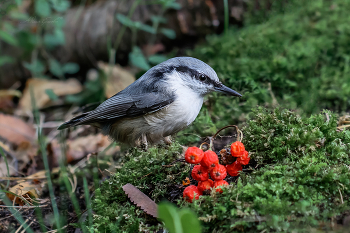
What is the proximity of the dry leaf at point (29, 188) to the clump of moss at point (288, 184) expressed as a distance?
1.80 metres

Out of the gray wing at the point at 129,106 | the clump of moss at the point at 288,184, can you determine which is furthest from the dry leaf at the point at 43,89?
the clump of moss at the point at 288,184

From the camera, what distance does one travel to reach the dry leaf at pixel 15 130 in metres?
4.30

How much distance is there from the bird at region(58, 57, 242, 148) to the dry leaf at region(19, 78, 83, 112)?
2.77 m

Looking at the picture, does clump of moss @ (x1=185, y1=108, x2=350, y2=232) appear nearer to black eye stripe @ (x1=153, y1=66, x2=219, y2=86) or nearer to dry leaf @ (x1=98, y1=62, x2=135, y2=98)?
black eye stripe @ (x1=153, y1=66, x2=219, y2=86)

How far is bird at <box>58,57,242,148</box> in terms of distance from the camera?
8.75 feet

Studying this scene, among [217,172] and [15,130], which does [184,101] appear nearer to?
[217,172]

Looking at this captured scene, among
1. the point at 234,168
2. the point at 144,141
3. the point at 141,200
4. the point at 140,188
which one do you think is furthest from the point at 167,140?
Result: the point at 234,168

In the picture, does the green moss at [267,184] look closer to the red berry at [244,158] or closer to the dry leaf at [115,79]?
the red berry at [244,158]

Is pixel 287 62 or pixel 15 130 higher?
pixel 287 62

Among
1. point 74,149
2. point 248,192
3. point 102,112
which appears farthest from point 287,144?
point 74,149

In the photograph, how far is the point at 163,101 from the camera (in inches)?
105

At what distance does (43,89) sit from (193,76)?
3738 mm

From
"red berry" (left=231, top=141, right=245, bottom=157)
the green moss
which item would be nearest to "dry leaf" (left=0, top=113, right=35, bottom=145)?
the green moss

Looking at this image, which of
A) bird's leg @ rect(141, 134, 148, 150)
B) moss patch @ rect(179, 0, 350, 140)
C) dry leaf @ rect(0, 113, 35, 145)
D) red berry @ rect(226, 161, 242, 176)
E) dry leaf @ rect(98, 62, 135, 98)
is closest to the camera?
red berry @ rect(226, 161, 242, 176)
